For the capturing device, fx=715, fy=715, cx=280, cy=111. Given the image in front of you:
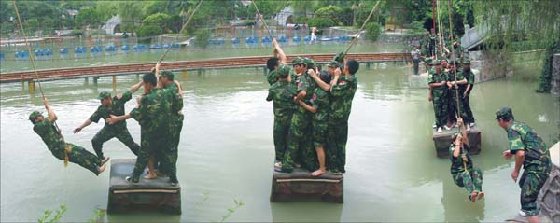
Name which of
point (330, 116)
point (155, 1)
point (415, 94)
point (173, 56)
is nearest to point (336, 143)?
point (330, 116)

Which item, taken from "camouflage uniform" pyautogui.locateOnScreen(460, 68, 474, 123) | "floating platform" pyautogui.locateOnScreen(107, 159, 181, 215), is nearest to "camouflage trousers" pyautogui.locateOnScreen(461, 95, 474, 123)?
"camouflage uniform" pyautogui.locateOnScreen(460, 68, 474, 123)

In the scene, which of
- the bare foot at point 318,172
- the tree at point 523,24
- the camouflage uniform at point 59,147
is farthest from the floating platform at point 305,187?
the tree at point 523,24

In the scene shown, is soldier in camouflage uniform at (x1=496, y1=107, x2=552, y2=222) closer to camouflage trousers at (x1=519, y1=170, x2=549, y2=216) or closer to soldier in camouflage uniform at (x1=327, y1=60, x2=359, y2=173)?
camouflage trousers at (x1=519, y1=170, x2=549, y2=216)

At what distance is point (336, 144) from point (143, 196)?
102 inches

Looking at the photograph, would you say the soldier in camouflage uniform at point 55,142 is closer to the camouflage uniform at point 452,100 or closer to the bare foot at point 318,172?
the bare foot at point 318,172

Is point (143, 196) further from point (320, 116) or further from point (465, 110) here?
point (465, 110)

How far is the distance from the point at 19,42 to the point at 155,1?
11701 mm

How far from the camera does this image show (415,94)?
59.5 ft

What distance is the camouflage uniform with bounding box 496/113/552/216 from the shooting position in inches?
277

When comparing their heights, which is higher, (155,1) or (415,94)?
Answer: (155,1)

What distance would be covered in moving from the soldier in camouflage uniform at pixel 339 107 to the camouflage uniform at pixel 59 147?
3115mm

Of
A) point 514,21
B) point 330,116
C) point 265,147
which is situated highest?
point 514,21

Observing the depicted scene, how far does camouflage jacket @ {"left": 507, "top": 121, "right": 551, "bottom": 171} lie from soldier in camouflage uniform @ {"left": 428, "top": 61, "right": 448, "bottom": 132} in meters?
4.66

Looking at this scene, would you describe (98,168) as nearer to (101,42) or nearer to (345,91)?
(345,91)
